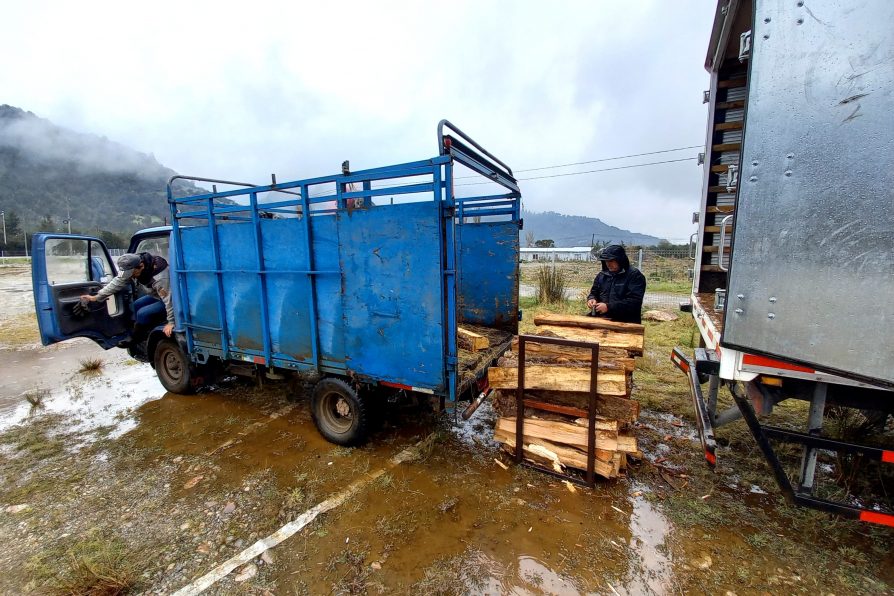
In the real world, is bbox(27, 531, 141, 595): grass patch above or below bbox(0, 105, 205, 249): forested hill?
below

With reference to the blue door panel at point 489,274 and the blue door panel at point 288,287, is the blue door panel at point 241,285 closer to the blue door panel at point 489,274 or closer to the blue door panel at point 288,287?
the blue door panel at point 288,287

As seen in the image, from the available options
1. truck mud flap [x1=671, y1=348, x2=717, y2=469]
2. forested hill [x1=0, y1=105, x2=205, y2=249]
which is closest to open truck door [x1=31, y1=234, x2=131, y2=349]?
truck mud flap [x1=671, y1=348, x2=717, y2=469]

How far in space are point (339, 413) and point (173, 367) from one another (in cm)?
Answer: 313

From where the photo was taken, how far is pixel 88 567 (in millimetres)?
2354

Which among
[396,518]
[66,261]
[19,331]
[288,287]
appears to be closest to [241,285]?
[288,287]

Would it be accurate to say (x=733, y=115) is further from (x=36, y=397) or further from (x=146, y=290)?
(x=36, y=397)

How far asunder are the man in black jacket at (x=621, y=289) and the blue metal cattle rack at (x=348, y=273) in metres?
1.04

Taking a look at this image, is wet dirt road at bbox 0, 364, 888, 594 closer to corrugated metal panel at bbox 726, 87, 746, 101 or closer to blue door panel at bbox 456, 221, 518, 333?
blue door panel at bbox 456, 221, 518, 333

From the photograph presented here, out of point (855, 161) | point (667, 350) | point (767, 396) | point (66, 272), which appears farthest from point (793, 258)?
point (66, 272)

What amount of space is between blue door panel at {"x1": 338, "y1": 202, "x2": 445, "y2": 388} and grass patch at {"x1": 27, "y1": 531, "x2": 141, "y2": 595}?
1982mm

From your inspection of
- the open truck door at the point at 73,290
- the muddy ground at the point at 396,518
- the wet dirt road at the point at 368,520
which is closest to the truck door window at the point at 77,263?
the open truck door at the point at 73,290

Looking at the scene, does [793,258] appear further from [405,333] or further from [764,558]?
[405,333]

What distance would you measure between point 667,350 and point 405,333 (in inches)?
219

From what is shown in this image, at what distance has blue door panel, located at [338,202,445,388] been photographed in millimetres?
3094
